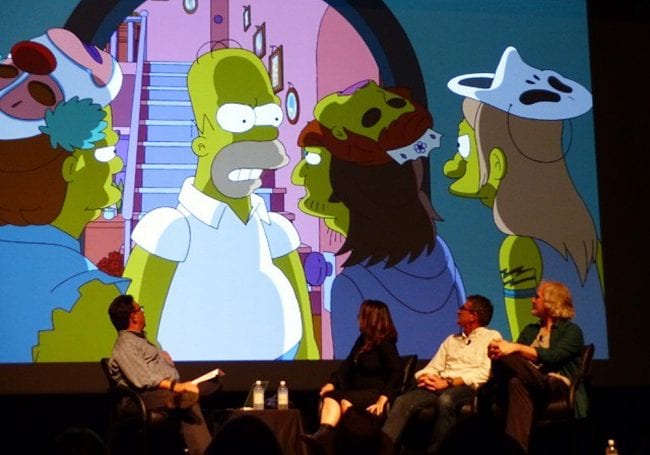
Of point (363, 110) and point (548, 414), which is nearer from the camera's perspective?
point (548, 414)

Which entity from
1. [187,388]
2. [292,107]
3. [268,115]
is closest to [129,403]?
[187,388]

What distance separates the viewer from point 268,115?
5.80 meters

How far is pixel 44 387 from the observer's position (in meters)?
5.43

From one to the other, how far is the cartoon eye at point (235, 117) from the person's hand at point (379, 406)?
1.80 m

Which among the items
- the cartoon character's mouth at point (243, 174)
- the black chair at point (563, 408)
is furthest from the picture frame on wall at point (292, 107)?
the black chair at point (563, 408)

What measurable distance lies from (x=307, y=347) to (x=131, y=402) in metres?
1.23

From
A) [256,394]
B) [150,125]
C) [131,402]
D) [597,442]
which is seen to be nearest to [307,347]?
[256,394]

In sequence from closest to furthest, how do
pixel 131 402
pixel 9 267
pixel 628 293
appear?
1. pixel 131 402
2. pixel 9 267
3. pixel 628 293

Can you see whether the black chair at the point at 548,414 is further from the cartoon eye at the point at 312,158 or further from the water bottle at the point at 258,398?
the cartoon eye at the point at 312,158

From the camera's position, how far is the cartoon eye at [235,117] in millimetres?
5730

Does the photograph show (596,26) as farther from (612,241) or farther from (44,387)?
(44,387)

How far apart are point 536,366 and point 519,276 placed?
44.7 inches

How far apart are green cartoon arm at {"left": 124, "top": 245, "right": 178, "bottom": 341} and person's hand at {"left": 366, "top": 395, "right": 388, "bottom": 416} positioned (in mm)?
1349

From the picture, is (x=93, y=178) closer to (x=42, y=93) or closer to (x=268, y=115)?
(x=42, y=93)
